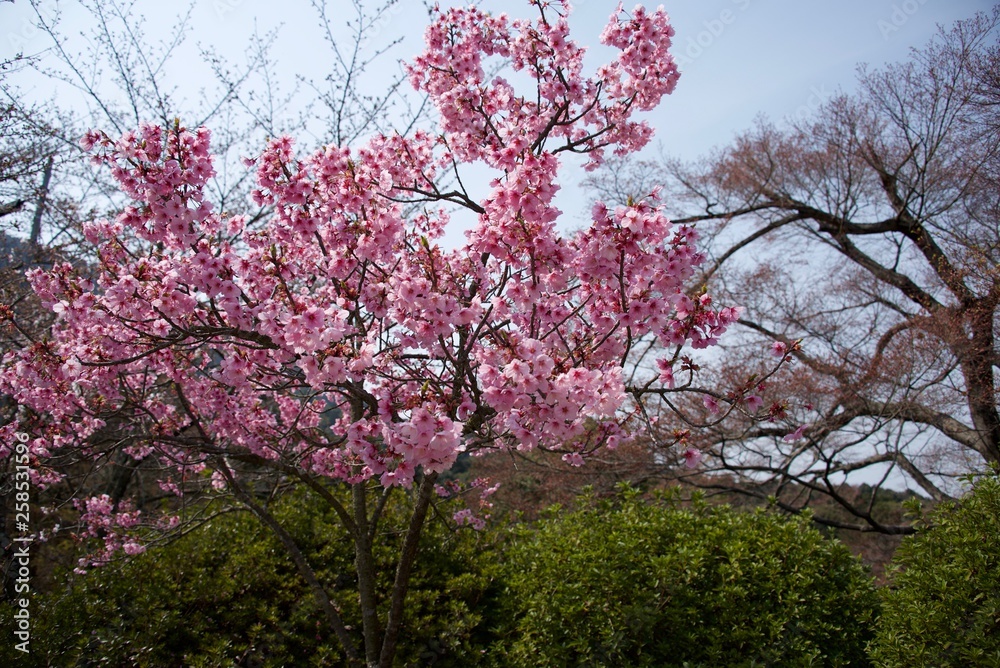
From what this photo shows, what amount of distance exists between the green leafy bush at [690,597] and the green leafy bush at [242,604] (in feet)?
1.89

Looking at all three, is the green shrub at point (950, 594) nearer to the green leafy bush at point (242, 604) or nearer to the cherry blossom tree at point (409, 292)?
the cherry blossom tree at point (409, 292)

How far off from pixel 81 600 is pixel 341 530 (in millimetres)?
1834

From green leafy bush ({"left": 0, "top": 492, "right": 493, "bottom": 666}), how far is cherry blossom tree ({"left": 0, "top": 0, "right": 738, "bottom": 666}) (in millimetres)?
803

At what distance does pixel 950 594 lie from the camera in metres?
2.78

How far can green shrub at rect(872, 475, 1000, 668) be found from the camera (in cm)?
259

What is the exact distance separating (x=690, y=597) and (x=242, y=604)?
10.4 feet

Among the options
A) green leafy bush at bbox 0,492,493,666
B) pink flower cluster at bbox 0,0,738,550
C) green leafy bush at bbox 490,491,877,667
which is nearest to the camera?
pink flower cluster at bbox 0,0,738,550

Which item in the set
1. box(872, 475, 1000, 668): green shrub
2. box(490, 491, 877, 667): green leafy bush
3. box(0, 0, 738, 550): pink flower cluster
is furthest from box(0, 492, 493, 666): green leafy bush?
box(872, 475, 1000, 668): green shrub

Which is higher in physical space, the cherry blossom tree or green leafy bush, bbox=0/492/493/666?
the cherry blossom tree

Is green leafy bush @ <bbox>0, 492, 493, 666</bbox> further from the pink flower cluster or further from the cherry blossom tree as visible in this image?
the pink flower cluster

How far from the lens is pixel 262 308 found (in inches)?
107

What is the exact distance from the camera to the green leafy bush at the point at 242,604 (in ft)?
12.2

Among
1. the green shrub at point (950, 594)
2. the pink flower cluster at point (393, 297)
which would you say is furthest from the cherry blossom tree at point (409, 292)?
the green shrub at point (950, 594)

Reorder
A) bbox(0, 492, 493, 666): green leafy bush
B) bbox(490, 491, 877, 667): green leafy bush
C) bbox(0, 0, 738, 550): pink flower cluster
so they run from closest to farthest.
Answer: bbox(0, 0, 738, 550): pink flower cluster < bbox(490, 491, 877, 667): green leafy bush < bbox(0, 492, 493, 666): green leafy bush
